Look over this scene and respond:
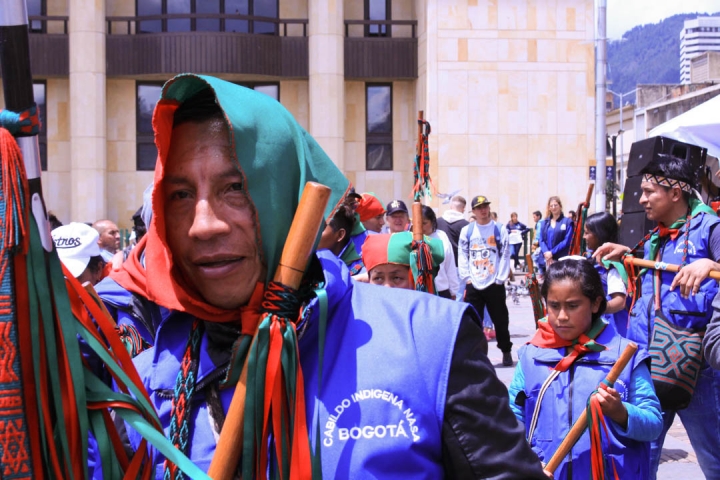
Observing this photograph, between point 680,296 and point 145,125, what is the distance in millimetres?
22670

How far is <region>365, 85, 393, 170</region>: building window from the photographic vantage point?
25.9m

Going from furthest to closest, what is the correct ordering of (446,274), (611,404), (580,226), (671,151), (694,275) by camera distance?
(580,226) < (446,274) < (671,151) < (694,275) < (611,404)

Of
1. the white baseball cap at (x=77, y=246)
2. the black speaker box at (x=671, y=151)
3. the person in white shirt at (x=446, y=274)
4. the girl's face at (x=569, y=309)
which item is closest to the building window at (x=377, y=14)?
the person in white shirt at (x=446, y=274)

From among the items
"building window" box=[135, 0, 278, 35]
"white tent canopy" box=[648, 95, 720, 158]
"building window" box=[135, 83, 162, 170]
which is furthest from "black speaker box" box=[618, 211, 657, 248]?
"building window" box=[135, 0, 278, 35]

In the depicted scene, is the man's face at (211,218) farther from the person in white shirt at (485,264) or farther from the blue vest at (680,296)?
the person in white shirt at (485,264)

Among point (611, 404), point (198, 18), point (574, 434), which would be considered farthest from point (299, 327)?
point (198, 18)

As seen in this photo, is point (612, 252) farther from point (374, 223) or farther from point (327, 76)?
point (327, 76)

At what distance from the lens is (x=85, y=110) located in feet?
78.4

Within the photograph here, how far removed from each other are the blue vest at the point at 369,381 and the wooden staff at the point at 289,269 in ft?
0.27

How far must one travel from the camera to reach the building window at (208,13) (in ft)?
84.1

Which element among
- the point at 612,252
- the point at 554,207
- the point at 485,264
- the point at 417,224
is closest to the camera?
the point at 612,252

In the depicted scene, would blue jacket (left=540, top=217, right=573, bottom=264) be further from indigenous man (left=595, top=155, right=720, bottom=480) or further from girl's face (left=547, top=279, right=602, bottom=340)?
girl's face (left=547, top=279, right=602, bottom=340)

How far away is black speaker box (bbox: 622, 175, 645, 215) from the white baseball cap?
355 centimetres

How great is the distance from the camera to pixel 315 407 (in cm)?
160
